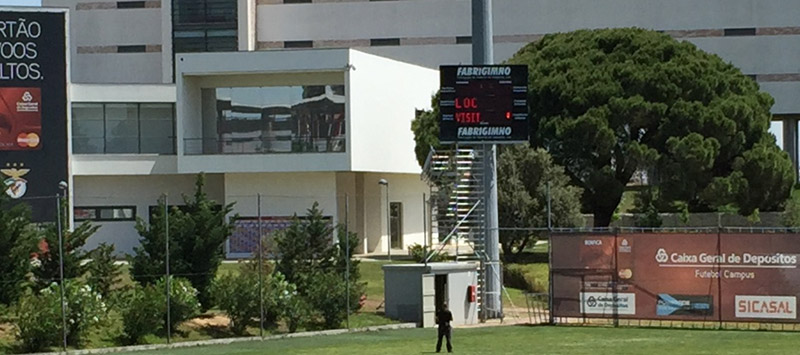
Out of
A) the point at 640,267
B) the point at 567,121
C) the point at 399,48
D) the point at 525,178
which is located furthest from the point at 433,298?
the point at 399,48

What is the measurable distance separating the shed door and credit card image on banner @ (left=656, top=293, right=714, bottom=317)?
6344 mm

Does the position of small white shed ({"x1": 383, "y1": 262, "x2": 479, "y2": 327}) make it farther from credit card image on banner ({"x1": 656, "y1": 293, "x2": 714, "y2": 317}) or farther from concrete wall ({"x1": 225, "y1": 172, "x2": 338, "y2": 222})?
concrete wall ({"x1": 225, "y1": 172, "x2": 338, "y2": 222})

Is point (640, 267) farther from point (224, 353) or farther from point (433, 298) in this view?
point (224, 353)

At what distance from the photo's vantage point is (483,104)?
41.9m

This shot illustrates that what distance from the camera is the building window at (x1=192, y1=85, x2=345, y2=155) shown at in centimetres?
6444

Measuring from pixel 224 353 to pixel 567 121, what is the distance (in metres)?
35.4

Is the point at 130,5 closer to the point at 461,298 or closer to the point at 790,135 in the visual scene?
the point at 790,135

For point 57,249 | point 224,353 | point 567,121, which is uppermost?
point 567,121

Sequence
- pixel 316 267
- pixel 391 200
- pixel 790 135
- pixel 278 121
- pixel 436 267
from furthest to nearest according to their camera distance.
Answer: pixel 790 135 → pixel 391 200 → pixel 278 121 → pixel 436 267 → pixel 316 267

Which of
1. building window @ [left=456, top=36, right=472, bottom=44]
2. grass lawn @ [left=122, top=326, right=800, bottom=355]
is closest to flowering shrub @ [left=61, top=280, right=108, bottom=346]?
grass lawn @ [left=122, top=326, right=800, bottom=355]

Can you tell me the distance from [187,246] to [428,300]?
25.0ft

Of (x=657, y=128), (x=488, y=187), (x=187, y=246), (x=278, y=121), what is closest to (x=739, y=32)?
(x=657, y=128)

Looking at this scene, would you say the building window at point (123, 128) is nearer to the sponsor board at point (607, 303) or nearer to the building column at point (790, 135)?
the sponsor board at point (607, 303)

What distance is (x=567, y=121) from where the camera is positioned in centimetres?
6475
